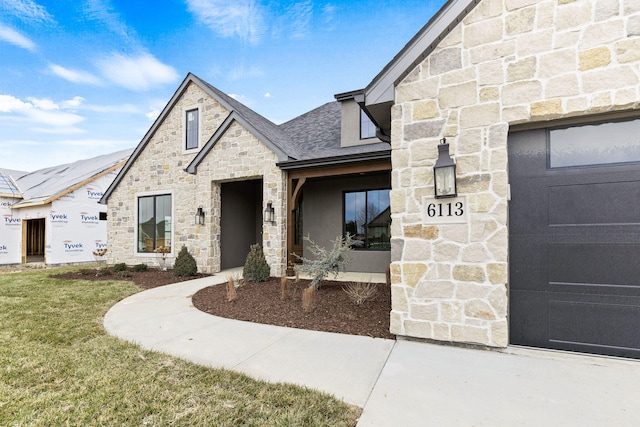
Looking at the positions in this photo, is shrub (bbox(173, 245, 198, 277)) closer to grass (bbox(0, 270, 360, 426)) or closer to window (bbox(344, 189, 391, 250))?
grass (bbox(0, 270, 360, 426))

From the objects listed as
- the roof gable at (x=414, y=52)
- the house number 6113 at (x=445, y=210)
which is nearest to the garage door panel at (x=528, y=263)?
the house number 6113 at (x=445, y=210)

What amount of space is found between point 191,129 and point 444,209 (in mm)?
10252

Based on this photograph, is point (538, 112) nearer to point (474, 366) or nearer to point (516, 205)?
point (516, 205)

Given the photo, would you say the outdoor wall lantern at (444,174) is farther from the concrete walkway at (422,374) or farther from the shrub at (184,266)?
the shrub at (184,266)

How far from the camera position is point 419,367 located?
9.73ft

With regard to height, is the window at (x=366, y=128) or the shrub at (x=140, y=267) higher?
the window at (x=366, y=128)

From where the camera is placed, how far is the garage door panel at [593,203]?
119 inches

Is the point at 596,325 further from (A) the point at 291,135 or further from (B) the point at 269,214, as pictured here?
(A) the point at 291,135

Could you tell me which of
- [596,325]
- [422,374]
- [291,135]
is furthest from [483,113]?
[291,135]

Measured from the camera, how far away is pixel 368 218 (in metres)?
9.61

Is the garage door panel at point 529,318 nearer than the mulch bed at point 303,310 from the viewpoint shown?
Yes

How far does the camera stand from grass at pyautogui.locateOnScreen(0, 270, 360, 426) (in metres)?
2.18

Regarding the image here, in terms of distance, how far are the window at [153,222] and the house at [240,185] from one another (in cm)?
4

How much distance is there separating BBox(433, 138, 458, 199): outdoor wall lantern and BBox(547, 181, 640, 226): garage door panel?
3.62 ft
